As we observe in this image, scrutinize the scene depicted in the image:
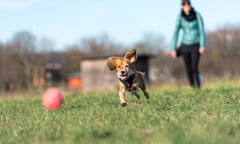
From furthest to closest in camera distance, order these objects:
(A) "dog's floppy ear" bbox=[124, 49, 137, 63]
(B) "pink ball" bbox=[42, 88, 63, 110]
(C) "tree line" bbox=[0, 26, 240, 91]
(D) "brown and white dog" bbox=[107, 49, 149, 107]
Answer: (C) "tree line" bbox=[0, 26, 240, 91] → (A) "dog's floppy ear" bbox=[124, 49, 137, 63] → (D) "brown and white dog" bbox=[107, 49, 149, 107] → (B) "pink ball" bbox=[42, 88, 63, 110]

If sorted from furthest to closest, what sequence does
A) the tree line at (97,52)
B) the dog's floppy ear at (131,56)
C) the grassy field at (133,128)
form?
the tree line at (97,52), the dog's floppy ear at (131,56), the grassy field at (133,128)

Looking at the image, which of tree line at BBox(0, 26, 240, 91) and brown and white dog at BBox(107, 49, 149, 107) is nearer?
brown and white dog at BBox(107, 49, 149, 107)

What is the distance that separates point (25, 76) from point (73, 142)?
83.6 metres

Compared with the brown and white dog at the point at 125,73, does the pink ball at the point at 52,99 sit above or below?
below

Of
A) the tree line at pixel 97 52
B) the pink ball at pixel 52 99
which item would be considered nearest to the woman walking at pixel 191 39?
the pink ball at pixel 52 99

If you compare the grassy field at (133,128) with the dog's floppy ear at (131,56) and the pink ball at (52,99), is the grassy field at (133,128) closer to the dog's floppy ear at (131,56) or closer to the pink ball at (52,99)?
the pink ball at (52,99)

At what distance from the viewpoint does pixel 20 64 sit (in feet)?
287

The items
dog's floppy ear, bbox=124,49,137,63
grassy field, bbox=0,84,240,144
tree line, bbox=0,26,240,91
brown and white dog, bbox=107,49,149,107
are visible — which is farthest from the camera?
tree line, bbox=0,26,240,91

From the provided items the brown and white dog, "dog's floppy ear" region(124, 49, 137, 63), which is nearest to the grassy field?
the brown and white dog

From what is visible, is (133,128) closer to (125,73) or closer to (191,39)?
(125,73)

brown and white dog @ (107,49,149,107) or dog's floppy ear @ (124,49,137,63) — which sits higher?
dog's floppy ear @ (124,49,137,63)

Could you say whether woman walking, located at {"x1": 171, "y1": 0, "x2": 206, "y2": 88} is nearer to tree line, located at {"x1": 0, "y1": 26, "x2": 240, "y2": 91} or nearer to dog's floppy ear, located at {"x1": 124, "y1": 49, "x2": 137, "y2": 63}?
dog's floppy ear, located at {"x1": 124, "y1": 49, "x2": 137, "y2": 63}

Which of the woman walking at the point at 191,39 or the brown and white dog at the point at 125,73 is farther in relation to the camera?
the woman walking at the point at 191,39

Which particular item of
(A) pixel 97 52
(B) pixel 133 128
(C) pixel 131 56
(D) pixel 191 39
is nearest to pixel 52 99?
(C) pixel 131 56
